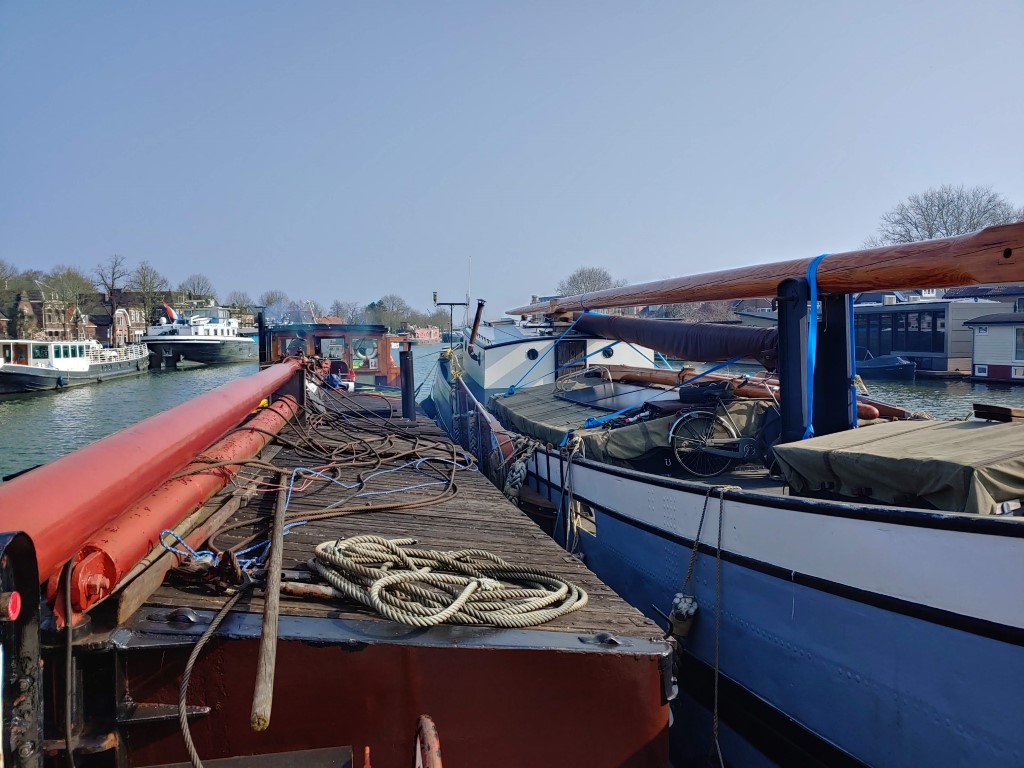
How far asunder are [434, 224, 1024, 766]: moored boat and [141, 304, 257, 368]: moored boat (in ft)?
175

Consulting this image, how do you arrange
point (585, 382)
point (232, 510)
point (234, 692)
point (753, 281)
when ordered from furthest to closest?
point (585, 382), point (753, 281), point (232, 510), point (234, 692)

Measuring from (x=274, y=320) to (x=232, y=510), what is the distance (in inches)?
534

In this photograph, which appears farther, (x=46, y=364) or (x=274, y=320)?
(x=46, y=364)

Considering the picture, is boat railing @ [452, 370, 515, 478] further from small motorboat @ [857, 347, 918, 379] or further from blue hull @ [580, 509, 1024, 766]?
small motorboat @ [857, 347, 918, 379]

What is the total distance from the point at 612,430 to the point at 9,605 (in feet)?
20.6

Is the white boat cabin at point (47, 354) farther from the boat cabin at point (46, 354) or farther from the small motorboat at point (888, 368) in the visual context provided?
the small motorboat at point (888, 368)

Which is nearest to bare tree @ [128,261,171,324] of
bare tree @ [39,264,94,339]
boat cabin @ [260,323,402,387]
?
bare tree @ [39,264,94,339]

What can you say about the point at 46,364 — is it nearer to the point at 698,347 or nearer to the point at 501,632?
the point at 698,347

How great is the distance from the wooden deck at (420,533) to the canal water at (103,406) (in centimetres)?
1610

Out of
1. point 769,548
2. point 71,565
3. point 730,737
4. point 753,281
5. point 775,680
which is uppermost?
point 753,281

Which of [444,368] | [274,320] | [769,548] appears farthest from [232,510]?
[444,368]

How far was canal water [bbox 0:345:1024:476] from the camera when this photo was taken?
69.1 feet

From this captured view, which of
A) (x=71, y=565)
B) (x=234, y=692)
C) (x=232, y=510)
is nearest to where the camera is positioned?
(x=71, y=565)

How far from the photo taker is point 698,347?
802 centimetres
